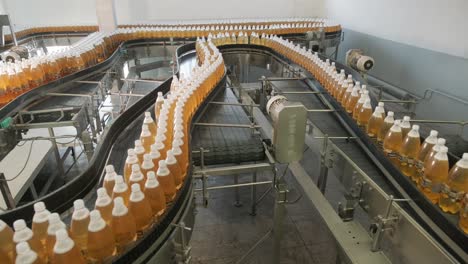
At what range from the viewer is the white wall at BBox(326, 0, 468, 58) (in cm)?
375

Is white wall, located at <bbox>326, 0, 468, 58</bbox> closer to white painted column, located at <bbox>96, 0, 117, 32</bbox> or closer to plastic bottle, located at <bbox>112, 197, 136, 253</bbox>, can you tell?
plastic bottle, located at <bbox>112, 197, 136, 253</bbox>

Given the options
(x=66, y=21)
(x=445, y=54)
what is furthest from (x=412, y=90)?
(x=66, y=21)

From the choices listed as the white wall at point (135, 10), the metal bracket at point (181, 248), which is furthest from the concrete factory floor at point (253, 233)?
the white wall at point (135, 10)

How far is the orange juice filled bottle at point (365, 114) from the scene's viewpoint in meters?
1.86

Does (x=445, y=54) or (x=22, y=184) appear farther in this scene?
(x=445, y=54)

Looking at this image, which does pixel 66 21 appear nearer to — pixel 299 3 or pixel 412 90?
pixel 299 3

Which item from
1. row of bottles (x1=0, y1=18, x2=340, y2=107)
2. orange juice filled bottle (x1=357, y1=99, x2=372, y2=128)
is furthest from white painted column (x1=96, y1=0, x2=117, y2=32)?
orange juice filled bottle (x1=357, y1=99, x2=372, y2=128)

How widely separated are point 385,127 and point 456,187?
53 centimetres

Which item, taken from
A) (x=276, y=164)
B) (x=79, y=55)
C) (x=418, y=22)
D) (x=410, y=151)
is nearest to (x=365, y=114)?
(x=410, y=151)

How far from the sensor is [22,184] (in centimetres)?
277

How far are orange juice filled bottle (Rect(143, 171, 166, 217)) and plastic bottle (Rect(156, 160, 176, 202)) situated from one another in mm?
52

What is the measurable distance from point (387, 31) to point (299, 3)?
139 inches

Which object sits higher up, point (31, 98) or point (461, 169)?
point (461, 169)

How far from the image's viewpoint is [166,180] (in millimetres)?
1181
